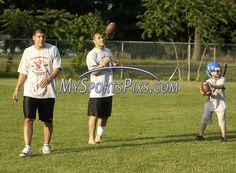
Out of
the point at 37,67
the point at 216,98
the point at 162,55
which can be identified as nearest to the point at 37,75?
the point at 37,67

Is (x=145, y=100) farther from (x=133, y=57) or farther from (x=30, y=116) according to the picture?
(x=133, y=57)

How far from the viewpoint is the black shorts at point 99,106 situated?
964cm

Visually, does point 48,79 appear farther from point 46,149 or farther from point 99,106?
point 99,106

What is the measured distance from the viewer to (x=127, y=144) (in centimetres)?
947

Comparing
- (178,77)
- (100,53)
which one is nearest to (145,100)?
(100,53)

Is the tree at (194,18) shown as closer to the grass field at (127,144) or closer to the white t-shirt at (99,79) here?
the grass field at (127,144)

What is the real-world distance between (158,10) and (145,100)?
1553 centimetres

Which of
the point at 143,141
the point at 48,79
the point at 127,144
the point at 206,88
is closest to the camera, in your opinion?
the point at 48,79

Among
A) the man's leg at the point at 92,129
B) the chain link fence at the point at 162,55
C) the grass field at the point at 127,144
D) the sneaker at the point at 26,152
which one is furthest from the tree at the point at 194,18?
the sneaker at the point at 26,152

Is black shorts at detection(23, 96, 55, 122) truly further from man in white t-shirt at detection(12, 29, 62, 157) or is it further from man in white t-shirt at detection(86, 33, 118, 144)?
man in white t-shirt at detection(86, 33, 118, 144)

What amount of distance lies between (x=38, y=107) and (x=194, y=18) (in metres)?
24.6

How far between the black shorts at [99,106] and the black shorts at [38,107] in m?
1.28

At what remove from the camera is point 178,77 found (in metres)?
30.9

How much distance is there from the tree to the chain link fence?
886mm
